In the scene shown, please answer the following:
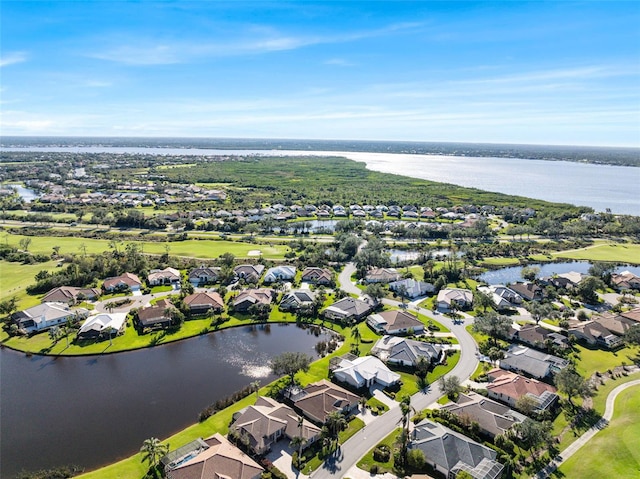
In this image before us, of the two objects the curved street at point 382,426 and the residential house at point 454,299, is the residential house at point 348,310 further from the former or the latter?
the curved street at point 382,426

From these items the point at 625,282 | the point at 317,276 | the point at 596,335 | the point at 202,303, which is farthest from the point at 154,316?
the point at 625,282

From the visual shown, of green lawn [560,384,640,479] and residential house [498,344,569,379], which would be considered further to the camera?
residential house [498,344,569,379]

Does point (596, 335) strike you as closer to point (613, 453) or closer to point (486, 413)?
point (613, 453)

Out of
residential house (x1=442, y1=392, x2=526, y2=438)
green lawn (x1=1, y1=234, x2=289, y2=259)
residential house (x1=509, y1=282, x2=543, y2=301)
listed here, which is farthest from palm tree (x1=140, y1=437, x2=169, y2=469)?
residential house (x1=509, y1=282, x2=543, y2=301)

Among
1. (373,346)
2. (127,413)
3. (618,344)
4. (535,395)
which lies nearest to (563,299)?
(618,344)

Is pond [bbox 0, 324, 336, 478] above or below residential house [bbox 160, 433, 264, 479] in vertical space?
below

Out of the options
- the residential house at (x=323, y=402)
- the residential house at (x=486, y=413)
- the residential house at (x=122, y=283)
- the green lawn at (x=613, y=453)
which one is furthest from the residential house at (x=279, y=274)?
the green lawn at (x=613, y=453)

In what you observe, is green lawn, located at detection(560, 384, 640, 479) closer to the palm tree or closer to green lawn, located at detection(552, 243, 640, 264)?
the palm tree
